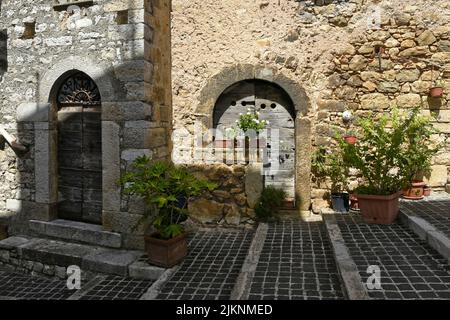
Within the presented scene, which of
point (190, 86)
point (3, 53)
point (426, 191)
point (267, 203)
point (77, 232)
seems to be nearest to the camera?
point (77, 232)

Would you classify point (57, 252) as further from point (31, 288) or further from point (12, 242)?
point (12, 242)

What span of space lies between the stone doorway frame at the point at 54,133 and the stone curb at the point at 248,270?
1842 mm

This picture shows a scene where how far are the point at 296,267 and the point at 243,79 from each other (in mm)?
3255

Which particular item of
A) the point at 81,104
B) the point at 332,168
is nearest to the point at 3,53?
the point at 81,104

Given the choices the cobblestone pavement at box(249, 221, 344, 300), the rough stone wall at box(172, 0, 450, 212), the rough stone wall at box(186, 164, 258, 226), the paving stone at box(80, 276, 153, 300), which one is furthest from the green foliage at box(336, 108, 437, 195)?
the paving stone at box(80, 276, 153, 300)

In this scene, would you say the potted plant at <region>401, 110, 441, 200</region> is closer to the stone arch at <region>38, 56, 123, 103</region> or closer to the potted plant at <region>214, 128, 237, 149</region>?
the potted plant at <region>214, 128, 237, 149</region>

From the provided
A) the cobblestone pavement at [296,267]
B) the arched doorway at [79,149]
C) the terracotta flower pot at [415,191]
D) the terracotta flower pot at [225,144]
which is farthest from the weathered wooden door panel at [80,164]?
the terracotta flower pot at [415,191]

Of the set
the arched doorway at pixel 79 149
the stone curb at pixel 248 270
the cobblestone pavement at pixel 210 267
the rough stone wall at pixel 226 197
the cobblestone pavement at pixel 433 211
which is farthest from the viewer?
the rough stone wall at pixel 226 197

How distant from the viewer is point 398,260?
3.62 m

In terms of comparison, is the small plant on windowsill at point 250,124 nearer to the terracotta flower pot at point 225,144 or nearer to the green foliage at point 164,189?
the terracotta flower pot at point 225,144

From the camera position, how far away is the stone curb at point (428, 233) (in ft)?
11.8

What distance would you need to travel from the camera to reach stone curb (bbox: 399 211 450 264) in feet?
11.8

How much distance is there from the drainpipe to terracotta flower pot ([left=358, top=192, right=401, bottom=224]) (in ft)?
15.7

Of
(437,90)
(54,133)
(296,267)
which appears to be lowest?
(296,267)
